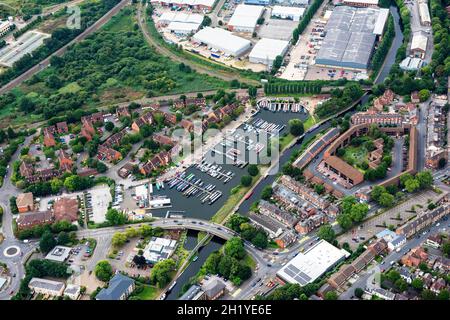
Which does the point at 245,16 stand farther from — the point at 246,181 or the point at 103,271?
the point at 103,271

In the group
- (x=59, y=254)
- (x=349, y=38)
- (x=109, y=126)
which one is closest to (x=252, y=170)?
(x=109, y=126)

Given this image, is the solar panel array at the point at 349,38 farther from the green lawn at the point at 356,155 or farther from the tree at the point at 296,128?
the green lawn at the point at 356,155

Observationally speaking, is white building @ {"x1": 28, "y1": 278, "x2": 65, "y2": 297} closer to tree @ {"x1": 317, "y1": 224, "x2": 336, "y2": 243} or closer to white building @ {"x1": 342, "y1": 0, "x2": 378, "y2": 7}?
tree @ {"x1": 317, "y1": 224, "x2": 336, "y2": 243}

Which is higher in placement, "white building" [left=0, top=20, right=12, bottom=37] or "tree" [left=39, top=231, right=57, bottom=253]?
"white building" [left=0, top=20, right=12, bottom=37]

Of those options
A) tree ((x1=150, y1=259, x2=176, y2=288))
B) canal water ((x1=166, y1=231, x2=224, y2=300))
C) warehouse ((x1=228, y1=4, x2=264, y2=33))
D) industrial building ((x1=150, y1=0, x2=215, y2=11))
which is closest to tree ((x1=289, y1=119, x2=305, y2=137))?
canal water ((x1=166, y1=231, x2=224, y2=300))

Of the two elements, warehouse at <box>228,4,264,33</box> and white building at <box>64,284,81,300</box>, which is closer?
white building at <box>64,284,81,300</box>

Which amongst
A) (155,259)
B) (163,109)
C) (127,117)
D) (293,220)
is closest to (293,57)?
(163,109)

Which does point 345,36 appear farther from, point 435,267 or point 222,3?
point 435,267
